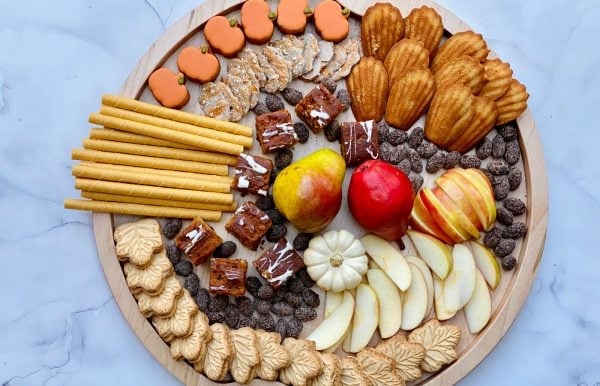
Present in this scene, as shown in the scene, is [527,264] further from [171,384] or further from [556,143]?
[171,384]

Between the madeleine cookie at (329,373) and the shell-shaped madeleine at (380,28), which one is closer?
the madeleine cookie at (329,373)

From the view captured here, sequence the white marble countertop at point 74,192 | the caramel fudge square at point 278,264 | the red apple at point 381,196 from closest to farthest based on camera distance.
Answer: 1. the red apple at point 381,196
2. the caramel fudge square at point 278,264
3. the white marble countertop at point 74,192

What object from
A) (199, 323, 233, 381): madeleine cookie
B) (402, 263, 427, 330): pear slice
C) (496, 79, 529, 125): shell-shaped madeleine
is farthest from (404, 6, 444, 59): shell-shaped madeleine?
(199, 323, 233, 381): madeleine cookie

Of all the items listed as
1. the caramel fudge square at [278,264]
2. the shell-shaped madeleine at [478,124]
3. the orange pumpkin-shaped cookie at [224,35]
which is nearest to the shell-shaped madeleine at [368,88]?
the shell-shaped madeleine at [478,124]

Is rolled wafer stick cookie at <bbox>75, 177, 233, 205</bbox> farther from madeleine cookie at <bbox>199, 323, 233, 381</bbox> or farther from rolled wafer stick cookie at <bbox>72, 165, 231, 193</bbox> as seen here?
madeleine cookie at <bbox>199, 323, 233, 381</bbox>

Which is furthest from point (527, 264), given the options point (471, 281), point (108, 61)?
point (108, 61)

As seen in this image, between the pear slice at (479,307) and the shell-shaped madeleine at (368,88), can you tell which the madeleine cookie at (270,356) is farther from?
the shell-shaped madeleine at (368,88)

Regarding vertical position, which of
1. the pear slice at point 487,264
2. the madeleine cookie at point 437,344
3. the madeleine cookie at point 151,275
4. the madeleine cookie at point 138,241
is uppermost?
the pear slice at point 487,264
